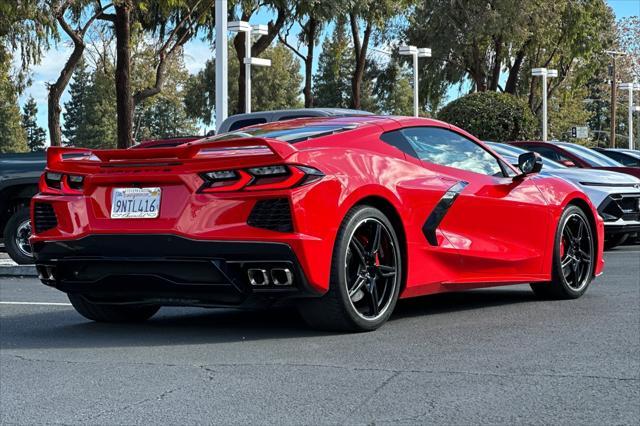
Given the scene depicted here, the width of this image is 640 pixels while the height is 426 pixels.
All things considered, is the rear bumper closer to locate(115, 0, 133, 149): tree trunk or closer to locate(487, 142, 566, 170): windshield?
locate(487, 142, 566, 170): windshield

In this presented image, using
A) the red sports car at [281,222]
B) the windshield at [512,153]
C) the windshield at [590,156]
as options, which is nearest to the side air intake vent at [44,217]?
the red sports car at [281,222]

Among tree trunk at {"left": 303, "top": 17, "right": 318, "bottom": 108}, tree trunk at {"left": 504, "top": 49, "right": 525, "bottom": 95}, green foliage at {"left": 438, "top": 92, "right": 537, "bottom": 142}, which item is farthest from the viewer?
tree trunk at {"left": 504, "top": 49, "right": 525, "bottom": 95}

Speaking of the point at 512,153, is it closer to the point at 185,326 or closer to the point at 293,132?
the point at 293,132

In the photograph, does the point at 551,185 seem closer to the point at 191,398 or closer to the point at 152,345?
the point at 152,345

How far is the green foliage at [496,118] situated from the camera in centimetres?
3309

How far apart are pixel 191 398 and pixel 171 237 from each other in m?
1.57

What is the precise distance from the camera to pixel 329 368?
563 cm

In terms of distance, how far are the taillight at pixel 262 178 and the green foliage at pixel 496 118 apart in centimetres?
2692

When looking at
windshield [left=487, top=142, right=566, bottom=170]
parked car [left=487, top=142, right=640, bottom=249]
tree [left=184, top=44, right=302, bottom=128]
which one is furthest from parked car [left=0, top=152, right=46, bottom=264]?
tree [left=184, top=44, right=302, bottom=128]

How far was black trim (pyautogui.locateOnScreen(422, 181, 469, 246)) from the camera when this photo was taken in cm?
718

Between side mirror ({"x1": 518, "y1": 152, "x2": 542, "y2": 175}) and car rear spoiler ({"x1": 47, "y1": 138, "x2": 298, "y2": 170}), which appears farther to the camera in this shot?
side mirror ({"x1": 518, "y1": 152, "x2": 542, "y2": 175})

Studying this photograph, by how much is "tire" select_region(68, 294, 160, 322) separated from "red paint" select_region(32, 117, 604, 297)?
747 millimetres

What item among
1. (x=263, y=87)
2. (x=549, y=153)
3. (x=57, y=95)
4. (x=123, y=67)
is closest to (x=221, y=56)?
(x=549, y=153)

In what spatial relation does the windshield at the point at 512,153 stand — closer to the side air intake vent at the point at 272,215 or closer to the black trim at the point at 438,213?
the black trim at the point at 438,213
